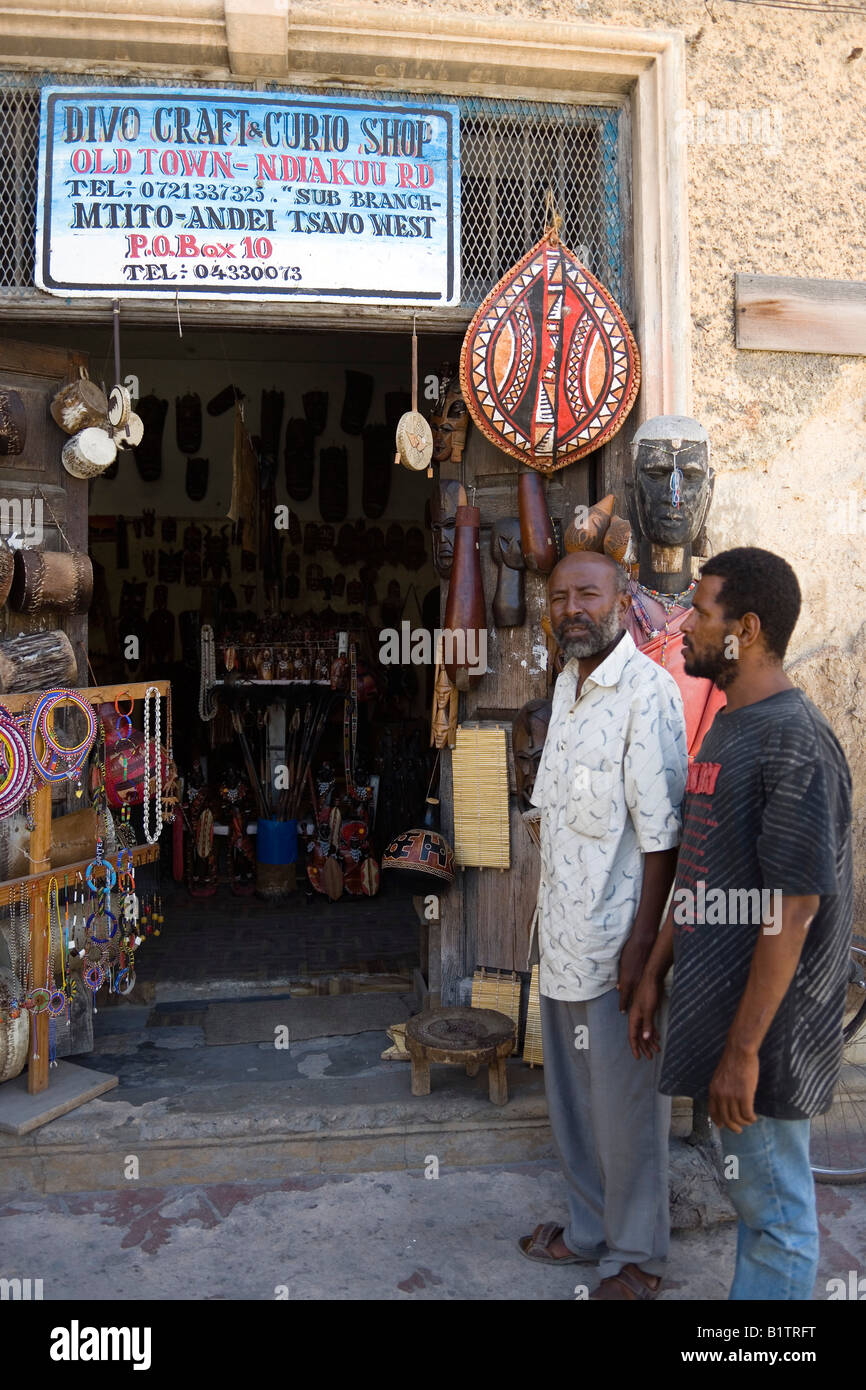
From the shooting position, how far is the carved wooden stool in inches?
144

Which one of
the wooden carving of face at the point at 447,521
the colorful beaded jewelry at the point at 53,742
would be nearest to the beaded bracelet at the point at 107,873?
the colorful beaded jewelry at the point at 53,742

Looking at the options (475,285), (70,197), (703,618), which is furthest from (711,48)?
(703,618)

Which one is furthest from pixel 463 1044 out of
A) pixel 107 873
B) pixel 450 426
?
pixel 450 426

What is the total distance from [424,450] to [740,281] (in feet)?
4.56

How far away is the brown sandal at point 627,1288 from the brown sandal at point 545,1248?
17cm

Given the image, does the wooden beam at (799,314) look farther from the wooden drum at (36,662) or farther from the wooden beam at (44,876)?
the wooden beam at (44,876)

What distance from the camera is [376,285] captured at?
3.96 meters

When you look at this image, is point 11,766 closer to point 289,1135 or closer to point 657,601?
Result: point 289,1135

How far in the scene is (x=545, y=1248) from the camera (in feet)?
9.89

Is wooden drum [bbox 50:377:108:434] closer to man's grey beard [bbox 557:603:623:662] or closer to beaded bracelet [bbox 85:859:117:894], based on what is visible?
beaded bracelet [bbox 85:859:117:894]

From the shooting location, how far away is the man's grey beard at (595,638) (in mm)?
2877

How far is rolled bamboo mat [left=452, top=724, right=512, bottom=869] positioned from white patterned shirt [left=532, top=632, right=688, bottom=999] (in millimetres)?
1392

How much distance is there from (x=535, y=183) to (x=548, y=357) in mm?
833

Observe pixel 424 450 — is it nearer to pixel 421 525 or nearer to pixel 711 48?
pixel 711 48
